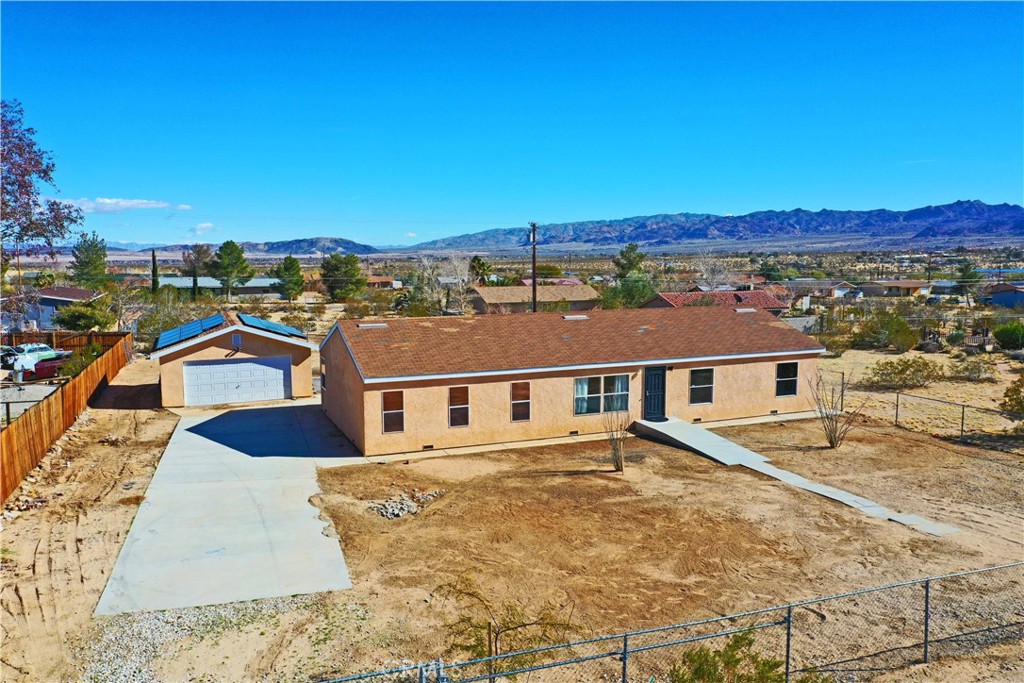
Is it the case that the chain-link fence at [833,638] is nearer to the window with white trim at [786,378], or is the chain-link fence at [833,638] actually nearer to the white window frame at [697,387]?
the white window frame at [697,387]

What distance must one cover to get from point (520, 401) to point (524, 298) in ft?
123

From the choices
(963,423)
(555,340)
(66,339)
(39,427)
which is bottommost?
(963,423)

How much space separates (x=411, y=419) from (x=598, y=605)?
426 inches

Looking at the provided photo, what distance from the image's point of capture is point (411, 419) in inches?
880

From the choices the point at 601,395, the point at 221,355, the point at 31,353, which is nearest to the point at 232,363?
the point at 221,355

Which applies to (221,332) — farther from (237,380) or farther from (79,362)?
(79,362)

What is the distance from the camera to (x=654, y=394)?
25.4m

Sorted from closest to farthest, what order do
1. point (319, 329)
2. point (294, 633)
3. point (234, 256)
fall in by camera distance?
point (294, 633) → point (319, 329) → point (234, 256)

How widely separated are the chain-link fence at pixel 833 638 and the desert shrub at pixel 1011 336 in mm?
35537

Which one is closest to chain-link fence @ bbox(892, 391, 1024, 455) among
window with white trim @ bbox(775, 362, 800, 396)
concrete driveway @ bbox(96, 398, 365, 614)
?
window with white trim @ bbox(775, 362, 800, 396)

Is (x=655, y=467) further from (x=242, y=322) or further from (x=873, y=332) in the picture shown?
(x=873, y=332)

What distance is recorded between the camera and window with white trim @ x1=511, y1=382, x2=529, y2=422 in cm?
2352

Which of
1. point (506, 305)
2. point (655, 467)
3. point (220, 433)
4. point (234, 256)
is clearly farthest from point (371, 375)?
point (234, 256)

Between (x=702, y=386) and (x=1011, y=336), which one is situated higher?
(x=702, y=386)
